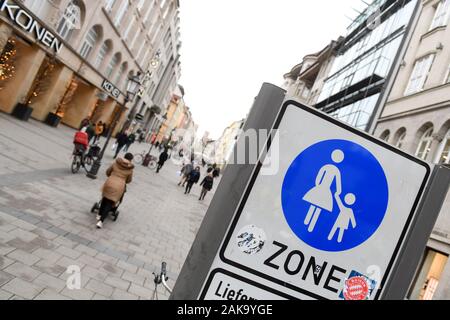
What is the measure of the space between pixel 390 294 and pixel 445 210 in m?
13.5

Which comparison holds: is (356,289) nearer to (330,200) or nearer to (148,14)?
(330,200)

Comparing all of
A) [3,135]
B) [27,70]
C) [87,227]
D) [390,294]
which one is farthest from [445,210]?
[27,70]

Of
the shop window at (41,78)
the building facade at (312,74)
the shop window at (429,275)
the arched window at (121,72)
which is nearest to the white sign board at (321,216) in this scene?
the shop window at (429,275)

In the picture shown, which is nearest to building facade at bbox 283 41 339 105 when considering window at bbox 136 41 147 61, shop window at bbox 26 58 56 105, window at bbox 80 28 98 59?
window at bbox 136 41 147 61

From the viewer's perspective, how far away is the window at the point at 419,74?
17.0 metres

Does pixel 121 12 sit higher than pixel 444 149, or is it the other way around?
pixel 121 12

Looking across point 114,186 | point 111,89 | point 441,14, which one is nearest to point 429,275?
point 114,186

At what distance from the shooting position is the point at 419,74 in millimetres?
17719

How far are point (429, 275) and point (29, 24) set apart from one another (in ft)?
66.6

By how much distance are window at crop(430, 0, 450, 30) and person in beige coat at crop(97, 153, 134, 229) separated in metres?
17.1

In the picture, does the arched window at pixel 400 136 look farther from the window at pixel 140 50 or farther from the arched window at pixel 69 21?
the window at pixel 140 50

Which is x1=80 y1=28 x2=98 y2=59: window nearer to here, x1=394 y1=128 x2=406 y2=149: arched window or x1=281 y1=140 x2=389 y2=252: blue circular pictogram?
x1=394 y1=128 x2=406 y2=149: arched window

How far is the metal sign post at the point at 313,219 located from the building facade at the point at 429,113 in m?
12.0

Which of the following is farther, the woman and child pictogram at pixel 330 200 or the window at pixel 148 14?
the window at pixel 148 14
